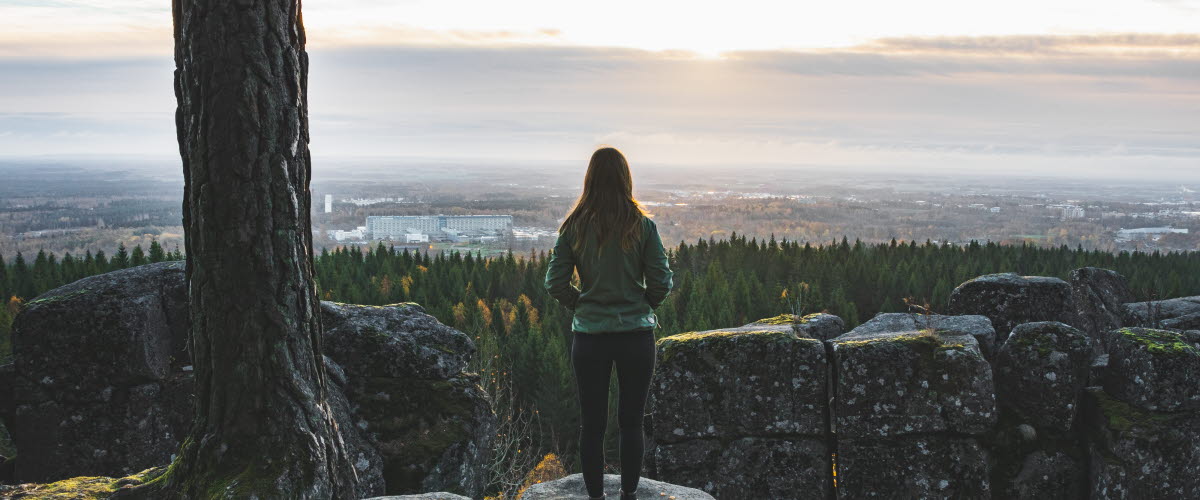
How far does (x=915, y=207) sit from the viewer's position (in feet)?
427

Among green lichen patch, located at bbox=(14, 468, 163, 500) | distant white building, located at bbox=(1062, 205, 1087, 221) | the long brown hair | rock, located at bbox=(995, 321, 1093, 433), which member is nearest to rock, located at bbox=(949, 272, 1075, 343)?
rock, located at bbox=(995, 321, 1093, 433)

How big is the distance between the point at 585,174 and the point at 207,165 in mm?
2667

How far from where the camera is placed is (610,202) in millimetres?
6445

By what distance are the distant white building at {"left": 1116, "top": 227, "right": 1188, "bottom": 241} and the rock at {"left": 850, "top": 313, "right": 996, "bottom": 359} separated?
317 feet

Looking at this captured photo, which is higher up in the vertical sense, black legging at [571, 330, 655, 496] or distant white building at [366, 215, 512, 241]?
black legging at [571, 330, 655, 496]

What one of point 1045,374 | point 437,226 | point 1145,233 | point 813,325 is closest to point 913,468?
point 1045,374

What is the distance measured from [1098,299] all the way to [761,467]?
10.1m

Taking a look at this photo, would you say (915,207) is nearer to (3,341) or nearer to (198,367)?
(3,341)

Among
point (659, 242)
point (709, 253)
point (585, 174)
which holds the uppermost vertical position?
point (585, 174)

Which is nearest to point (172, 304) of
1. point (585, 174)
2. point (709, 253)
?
point (585, 174)

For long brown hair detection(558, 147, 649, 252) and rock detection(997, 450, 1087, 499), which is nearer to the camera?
long brown hair detection(558, 147, 649, 252)

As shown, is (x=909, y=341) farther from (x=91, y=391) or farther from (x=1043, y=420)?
(x=91, y=391)

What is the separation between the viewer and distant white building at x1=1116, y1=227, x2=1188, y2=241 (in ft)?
311

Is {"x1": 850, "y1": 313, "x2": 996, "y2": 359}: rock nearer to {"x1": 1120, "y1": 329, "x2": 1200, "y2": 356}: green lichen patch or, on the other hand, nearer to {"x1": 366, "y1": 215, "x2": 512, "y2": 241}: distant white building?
{"x1": 1120, "y1": 329, "x2": 1200, "y2": 356}: green lichen patch
